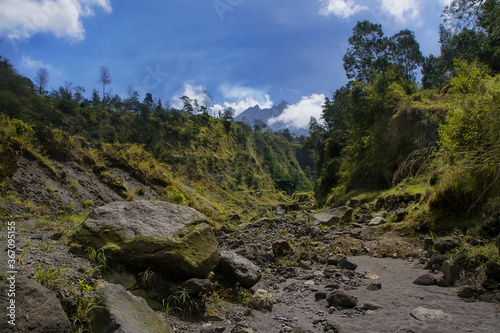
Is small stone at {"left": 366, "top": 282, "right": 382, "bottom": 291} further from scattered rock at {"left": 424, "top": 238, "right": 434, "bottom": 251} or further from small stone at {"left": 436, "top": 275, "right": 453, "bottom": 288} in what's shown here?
scattered rock at {"left": 424, "top": 238, "right": 434, "bottom": 251}

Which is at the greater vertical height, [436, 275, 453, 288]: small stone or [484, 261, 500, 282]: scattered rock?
[484, 261, 500, 282]: scattered rock

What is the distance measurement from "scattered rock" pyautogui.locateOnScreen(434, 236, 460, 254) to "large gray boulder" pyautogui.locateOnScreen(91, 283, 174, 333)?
5191 mm

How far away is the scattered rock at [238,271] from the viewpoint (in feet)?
15.9

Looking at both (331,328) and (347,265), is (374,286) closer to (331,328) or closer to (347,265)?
(347,265)

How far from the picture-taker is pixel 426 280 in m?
4.41

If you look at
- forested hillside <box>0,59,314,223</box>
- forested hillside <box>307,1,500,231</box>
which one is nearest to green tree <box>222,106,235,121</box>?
forested hillside <box>0,59,314,223</box>

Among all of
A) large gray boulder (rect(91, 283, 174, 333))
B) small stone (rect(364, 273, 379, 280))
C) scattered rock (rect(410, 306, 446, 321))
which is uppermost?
large gray boulder (rect(91, 283, 174, 333))

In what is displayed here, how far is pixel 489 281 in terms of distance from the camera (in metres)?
3.56

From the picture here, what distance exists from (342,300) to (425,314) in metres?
1.06

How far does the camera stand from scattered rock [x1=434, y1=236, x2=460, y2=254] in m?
5.21

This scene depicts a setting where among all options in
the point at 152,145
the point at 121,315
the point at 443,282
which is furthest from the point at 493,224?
the point at 152,145

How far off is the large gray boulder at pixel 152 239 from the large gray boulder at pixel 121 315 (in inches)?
30.6

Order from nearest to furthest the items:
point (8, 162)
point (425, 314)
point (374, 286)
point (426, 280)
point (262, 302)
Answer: point (425, 314) → point (262, 302) → point (426, 280) → point (374, 286) → point (8, 162)

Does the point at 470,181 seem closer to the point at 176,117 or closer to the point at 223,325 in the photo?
the point at 223,325
